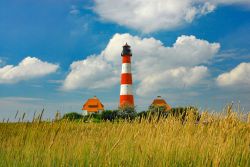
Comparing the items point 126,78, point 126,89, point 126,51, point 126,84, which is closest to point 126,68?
point 126,78

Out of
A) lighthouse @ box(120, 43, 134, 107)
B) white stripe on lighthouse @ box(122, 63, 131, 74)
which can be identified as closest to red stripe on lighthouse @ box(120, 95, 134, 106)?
lighthouse @ box(120, 43, 134, 107)

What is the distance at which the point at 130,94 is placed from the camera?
37469mm

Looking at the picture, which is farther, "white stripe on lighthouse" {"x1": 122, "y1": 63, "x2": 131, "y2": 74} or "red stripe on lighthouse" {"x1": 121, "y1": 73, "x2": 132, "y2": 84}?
"white stripe on lighthouse" {"x1": 122, "y1": 63, "x2": 131, "y2": 74}

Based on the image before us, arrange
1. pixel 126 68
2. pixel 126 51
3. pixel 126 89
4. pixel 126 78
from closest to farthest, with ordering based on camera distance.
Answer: pixel 126 89, pixel 126 78, pixel 126 68, pixel 126 51

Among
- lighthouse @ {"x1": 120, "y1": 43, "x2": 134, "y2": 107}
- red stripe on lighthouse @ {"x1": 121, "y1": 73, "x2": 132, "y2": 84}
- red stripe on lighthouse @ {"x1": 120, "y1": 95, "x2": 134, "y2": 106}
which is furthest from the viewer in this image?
red stripe on lighthouse @ {"x1": 121, "y1": 73, "x2": 132, "y2": 84}

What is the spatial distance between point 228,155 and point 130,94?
105ft

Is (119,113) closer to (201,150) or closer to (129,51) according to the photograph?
(129,51)

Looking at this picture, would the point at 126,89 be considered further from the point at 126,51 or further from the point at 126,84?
the point at 126,51

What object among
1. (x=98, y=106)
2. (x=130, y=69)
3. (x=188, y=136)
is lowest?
(x=188, y=136)

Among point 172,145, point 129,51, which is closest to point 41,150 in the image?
point 172,145

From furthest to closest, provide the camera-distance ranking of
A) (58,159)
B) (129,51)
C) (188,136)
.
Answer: (129,51) → (188,136) → (58,159)

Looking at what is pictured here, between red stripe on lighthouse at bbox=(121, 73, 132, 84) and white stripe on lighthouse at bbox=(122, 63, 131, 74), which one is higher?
white stripe on lighthouse at bbox=(122, 63, 131, 74)

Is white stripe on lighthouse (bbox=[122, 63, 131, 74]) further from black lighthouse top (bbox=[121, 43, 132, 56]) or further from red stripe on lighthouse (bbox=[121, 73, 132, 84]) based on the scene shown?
black lighthouse top (bbox=[121, 43, 132, 56])

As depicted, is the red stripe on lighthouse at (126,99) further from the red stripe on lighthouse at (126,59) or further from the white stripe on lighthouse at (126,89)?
the red stripe on lighthouse at (126,59)
